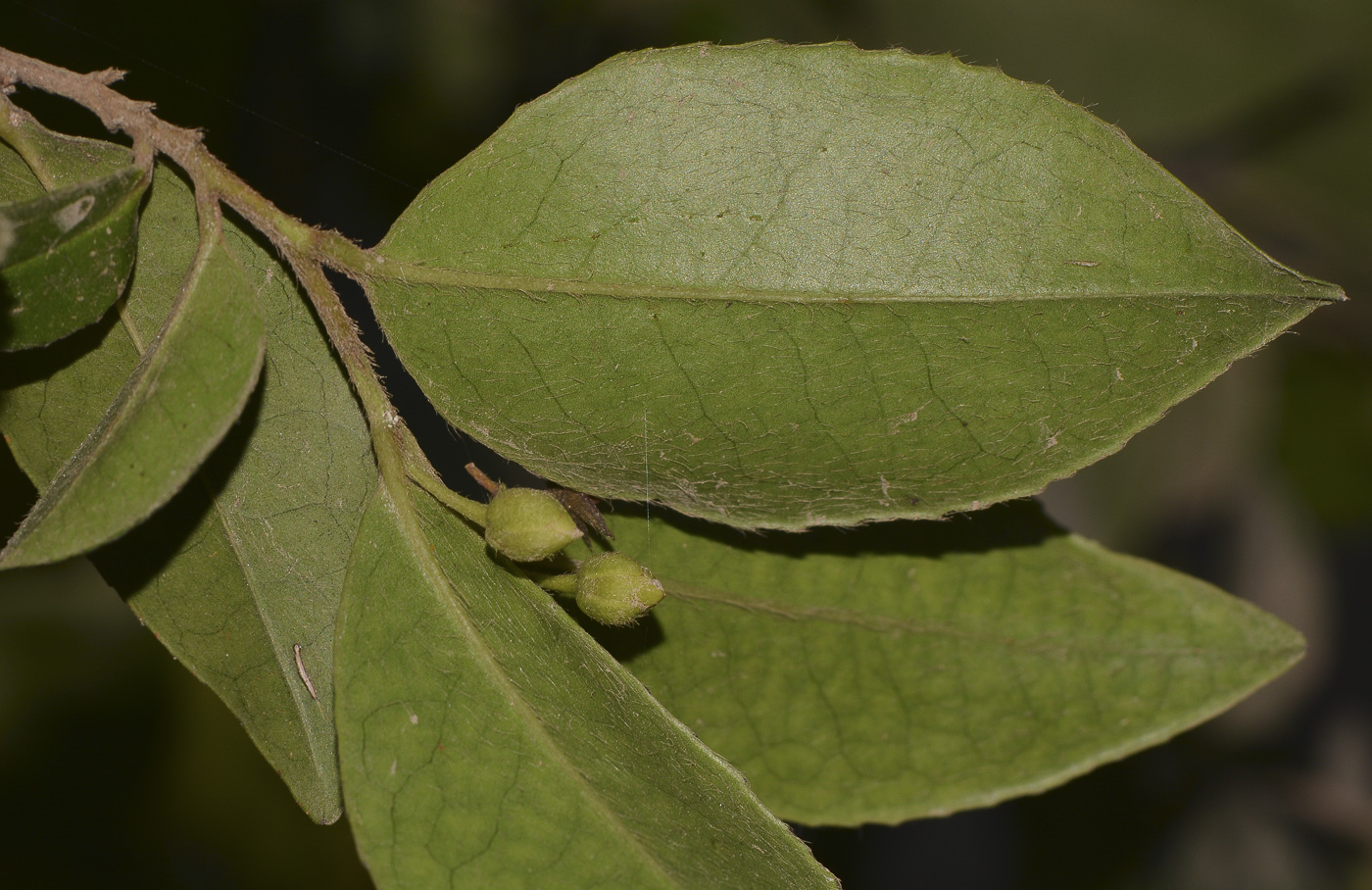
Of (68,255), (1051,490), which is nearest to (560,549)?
(68,255)

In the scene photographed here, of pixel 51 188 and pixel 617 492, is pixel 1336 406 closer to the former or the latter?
pixel 617 492

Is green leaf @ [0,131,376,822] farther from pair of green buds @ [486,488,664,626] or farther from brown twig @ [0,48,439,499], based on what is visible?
pair of green buds @ [486,488,664,626]

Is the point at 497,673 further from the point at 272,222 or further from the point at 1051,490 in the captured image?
the point at 1051,490

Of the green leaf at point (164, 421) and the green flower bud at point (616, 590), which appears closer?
the green leaf at point (164, 421)

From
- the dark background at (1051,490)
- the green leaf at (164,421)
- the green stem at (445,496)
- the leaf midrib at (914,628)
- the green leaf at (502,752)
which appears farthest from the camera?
the dark background at (1051,490)

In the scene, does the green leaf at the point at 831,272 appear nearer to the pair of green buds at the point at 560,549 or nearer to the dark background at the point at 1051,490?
the pair of green buds at the point at 560,549

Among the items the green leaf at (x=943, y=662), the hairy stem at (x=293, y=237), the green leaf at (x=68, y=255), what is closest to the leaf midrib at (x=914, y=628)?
the green leaf at (x=943, y=662)

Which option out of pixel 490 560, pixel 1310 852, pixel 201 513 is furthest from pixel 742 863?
pixel 1310 852

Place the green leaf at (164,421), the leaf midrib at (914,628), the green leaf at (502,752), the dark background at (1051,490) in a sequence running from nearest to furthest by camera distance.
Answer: the green leaf at (164,421) → the green leaf at (502,752) → the leaf midrib at (914,628) → the dark background at (1051,490)
